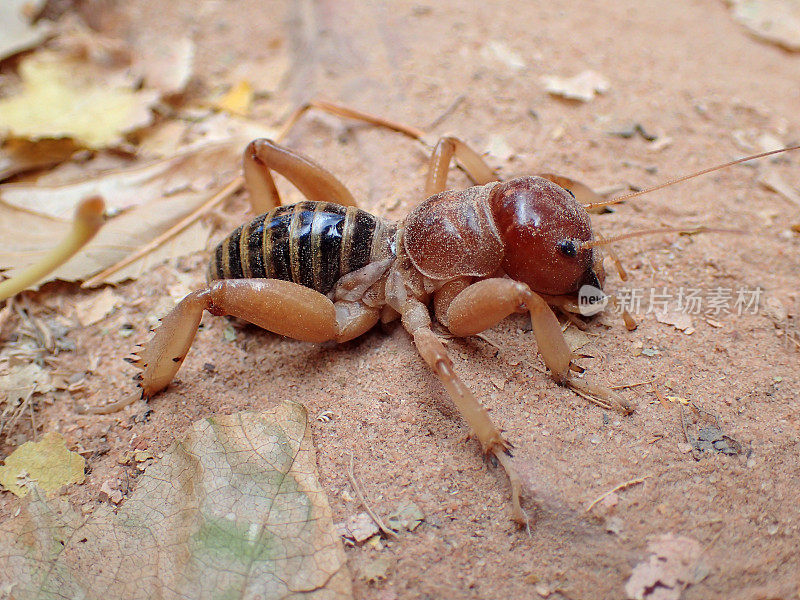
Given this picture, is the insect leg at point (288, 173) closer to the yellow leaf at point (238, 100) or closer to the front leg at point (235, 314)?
the front leg at point (235, 314)

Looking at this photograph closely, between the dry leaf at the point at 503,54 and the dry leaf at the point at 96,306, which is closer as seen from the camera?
the dry leaf at the point at 96,306

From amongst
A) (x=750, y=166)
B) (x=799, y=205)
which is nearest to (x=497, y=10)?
(x=750, y=166)

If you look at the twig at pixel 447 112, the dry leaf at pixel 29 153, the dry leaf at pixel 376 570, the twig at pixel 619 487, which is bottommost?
the twig at pixel 619 487

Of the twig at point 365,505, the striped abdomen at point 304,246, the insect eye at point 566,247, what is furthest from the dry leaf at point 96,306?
the insect eye at point 566,247

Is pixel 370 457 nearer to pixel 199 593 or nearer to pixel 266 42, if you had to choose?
pixel 199 593

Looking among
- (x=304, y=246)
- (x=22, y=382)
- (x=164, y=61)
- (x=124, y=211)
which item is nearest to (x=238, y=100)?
(x=164, y=61)

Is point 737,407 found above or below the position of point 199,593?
below
